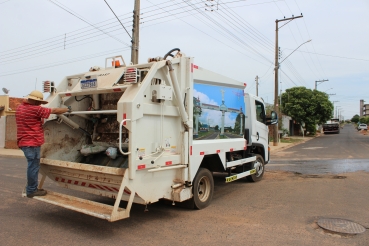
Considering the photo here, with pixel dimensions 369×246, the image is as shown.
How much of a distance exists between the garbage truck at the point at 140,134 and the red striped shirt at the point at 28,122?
0.41 metres

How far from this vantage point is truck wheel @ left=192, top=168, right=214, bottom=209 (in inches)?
230

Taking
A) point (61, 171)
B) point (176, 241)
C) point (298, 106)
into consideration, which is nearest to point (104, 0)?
point (61, 171)

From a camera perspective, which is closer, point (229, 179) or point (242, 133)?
point (229, 179)

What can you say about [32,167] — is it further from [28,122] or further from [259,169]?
[259,169]

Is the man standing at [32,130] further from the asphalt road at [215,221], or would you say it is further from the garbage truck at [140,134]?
the asphalt road at [215,221]

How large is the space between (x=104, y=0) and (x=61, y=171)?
27.0 ft

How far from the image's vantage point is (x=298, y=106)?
125 feet

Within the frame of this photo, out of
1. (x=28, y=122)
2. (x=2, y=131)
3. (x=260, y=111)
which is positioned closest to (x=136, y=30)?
(x=260, y=111)

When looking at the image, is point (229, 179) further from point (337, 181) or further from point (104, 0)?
point (104, 0)

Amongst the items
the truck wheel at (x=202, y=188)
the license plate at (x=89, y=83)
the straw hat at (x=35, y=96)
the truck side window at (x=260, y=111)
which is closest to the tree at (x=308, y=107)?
the truck side window at (x=260, y=111)

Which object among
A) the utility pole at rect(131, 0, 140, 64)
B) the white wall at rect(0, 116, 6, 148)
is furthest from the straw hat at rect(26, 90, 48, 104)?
the white wall at rect(0, 116, 6, 148)

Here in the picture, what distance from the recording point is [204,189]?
629 centimetres

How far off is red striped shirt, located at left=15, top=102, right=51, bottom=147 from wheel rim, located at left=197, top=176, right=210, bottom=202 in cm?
306

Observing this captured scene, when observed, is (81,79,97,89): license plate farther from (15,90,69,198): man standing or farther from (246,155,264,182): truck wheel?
(246,155,264,182): truck wheel
